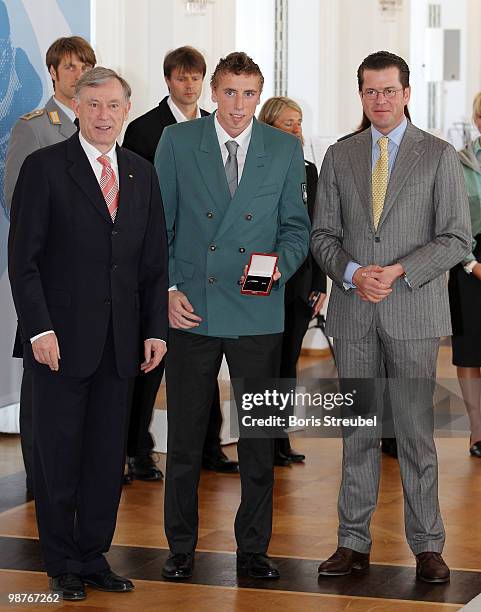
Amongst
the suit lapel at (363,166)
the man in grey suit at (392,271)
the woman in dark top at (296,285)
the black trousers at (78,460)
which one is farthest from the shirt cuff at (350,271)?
the woman in dark top at (296,285)

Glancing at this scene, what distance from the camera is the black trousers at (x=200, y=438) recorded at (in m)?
4.43

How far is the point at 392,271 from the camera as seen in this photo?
13.8ft

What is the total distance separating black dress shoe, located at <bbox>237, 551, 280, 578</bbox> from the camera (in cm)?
447

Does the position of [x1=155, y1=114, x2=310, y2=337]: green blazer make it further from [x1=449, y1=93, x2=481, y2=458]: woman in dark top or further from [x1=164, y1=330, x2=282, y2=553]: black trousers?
[x1=449, y1=93, x2=481, y2=458]: woman in dark top

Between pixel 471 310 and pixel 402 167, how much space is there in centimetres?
244

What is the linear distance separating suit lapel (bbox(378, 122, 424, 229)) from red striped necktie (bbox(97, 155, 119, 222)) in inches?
34.8

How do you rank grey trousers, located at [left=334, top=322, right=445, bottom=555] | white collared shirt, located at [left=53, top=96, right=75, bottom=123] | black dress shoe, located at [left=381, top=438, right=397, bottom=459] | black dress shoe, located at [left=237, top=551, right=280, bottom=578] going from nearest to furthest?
1. grey trousers, located at [left=334, top=322, right=445, bottom=555]
2. black dress shoe, located at [left=237, top=551, right=280, bottom=578]
3. white collared shirt, located at [left=53, top=96, right=75, bottom=123]
4. black dress shoe, located at [left=381, top=438, right=397, bottom=459]

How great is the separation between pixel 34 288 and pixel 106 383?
1.39ft

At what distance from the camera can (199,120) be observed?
178 inches

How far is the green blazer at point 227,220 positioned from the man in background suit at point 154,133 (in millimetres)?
1445

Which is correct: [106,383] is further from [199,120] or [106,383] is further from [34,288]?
[199,120]

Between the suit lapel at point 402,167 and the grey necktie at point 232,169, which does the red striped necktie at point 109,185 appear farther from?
the suit lapel at point 402,167

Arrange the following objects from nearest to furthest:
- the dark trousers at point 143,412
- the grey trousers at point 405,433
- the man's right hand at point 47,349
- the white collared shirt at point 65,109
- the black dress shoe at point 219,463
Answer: the man's right hand at point 47,349 < the grey trousers at point 405,433 < the white collared shirt at point 65,109 < the dark trousers at point 143,412 < the black dress shoe at point 219,463

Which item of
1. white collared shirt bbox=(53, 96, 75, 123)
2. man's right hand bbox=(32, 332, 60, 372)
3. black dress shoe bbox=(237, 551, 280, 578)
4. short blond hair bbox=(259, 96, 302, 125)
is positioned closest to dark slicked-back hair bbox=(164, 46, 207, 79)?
short blond hair bbox=(259, 96, 302, 125)
